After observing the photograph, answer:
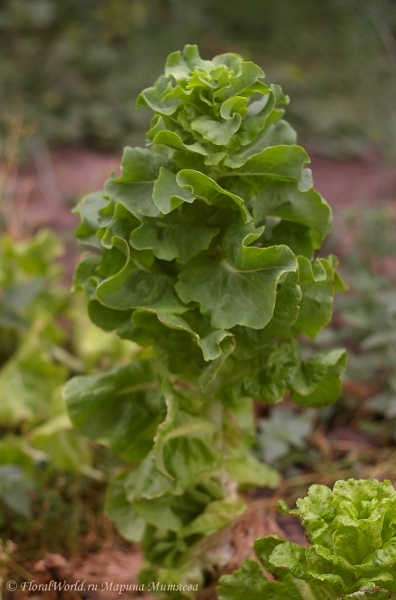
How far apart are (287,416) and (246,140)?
4.42 feet

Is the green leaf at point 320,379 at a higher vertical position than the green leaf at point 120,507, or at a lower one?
higher

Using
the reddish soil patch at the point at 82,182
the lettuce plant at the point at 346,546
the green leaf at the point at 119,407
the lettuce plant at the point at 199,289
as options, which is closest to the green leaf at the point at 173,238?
the lettuce plant at the point at 199,289

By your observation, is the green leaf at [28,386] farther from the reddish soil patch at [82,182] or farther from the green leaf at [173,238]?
the reddish soil patch at [82,182]

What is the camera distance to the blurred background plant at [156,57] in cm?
584

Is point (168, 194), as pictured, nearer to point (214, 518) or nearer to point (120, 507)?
point (214, 518)

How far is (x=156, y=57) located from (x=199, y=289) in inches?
194

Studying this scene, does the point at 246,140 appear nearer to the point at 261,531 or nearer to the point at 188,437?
the point at 188,437

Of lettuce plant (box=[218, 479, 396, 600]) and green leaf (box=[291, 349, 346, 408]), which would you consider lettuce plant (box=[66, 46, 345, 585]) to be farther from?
lettuce plant (box=[218, 479, 396, 600])

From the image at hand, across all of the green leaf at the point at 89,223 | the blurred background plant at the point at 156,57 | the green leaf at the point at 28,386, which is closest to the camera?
the green leaf at the point at 89,223

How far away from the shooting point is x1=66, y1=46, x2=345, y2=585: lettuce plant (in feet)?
4.34

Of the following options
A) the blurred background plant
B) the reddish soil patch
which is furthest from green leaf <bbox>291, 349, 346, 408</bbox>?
the blurred background plant

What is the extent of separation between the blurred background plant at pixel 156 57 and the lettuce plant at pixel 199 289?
457 cm

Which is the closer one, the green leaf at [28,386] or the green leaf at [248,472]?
the green leaf at [248,472]

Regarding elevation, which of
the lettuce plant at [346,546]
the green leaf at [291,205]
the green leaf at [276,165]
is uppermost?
the green leaf at [276,165]
